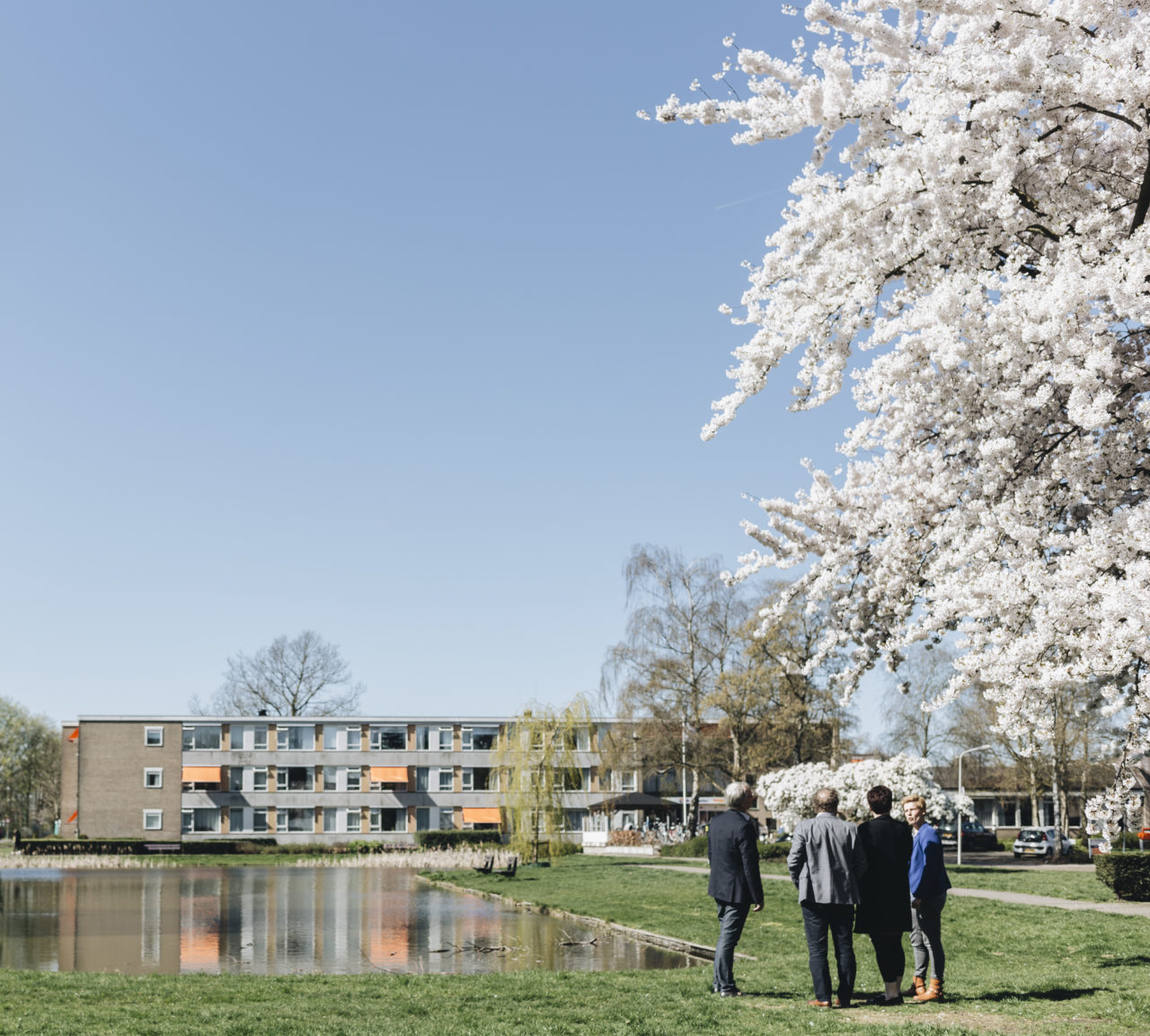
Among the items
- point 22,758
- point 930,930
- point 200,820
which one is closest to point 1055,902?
point 930,930

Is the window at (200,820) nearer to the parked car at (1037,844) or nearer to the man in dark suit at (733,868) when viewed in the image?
the parked car at (1037,844)

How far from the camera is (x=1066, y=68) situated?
319 inches

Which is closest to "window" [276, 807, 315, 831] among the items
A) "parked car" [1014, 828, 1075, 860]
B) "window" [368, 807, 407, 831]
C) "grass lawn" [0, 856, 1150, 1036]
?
"window" [368, 807, 407, 831]

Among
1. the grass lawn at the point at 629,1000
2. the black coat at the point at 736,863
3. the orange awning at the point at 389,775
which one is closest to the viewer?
the grass lawn at the point at 629,1000

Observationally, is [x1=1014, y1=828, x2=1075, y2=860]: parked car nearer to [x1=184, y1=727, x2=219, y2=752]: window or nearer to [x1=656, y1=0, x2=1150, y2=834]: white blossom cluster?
[x1=656, y1=0, x2=1150, y2=834]: white blossom cluster

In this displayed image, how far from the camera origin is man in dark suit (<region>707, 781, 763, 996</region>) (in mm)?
10703

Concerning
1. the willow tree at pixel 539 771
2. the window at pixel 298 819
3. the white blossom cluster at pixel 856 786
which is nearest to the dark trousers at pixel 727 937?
the white blossom cluster at pixel 856 786

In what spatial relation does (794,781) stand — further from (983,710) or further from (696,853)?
(983,710)

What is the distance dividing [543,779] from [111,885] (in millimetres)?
14778

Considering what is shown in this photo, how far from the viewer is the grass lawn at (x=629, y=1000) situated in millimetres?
9312

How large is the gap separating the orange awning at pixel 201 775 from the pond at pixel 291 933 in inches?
1496

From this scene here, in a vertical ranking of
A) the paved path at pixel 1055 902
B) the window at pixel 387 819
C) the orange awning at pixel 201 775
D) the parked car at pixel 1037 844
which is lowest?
the window at pixel 387 819

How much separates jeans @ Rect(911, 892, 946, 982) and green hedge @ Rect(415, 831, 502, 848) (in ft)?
164

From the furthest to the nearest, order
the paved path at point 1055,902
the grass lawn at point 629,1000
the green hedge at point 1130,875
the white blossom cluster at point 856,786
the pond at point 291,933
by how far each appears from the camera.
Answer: the white blossom cluster at point 856,786 < the green hedge at point 1130,875 < the paved path at point 1055,902 < the pond at point 291,933 < the grass lawn at point 629,1000
